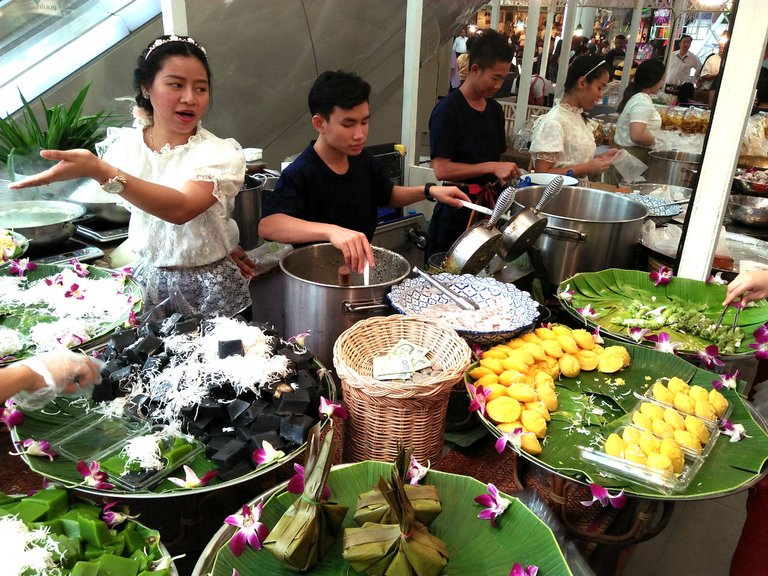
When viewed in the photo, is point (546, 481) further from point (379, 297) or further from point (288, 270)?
point (288, 270)

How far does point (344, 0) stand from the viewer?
20.4 ft

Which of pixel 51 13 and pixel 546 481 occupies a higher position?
pixel 51 13

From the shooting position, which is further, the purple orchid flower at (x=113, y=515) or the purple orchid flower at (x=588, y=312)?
the purple orchid flower at (x=588, y=312)

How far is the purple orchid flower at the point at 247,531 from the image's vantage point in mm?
1087

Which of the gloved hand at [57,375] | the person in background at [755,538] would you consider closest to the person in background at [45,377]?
the gloved hand at [57,375]

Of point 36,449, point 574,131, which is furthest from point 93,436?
point 574,131

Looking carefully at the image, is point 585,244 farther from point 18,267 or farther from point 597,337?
point 18,267

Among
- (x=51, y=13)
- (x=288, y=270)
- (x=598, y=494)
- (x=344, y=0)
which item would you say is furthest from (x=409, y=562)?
(x=344, y=0)

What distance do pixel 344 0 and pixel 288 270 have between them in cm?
532

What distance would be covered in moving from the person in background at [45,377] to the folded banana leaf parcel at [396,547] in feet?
2.43

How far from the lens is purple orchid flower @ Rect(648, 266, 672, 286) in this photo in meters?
2.35

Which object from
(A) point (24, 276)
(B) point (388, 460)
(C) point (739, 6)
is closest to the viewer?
(B) point (388, 460)

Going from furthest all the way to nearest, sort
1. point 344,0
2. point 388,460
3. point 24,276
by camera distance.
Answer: point 344,0 → point 24,276 → point 388,460

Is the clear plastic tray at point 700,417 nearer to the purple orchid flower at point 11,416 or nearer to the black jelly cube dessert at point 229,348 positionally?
the black jelly cube dessert at point 229,348
